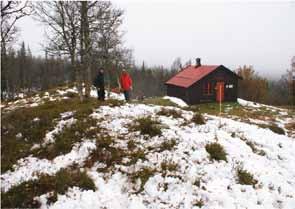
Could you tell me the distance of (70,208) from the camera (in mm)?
6160

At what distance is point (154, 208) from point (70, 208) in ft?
5.88

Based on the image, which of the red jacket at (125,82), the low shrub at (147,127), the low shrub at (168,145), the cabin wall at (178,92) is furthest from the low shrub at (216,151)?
the cabin wall at (178,92)

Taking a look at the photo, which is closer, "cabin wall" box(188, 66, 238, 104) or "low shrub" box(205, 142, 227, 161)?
"low shrub" box(205, 142, 227, 161)

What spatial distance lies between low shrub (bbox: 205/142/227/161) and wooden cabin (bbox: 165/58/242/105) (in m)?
29.6

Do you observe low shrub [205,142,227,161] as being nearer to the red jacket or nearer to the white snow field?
the white snow field

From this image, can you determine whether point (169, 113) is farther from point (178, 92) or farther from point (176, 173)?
point (178, 92)

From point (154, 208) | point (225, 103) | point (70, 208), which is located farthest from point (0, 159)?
point (225, 103)

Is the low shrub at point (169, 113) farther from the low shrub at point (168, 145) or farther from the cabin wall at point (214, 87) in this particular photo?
the cabin wall at point (214, 87)

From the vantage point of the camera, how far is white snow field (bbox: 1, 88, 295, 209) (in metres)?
6.57

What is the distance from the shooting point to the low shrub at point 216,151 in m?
8.54

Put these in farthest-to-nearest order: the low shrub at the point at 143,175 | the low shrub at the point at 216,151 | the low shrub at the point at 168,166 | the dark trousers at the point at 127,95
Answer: the dark trousers at the point at 127,95
the low shrub at the point at 216,151
the low shrub at the point at 168,166
the low shrub at the point at 143,175

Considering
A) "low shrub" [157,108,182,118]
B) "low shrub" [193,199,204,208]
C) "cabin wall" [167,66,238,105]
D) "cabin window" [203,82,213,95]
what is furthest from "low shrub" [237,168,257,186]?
"cabin window" [203,82,213,95]

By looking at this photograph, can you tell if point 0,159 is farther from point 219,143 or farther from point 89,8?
point 89,8

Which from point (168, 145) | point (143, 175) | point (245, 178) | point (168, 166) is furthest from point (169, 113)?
point (143, 175)
